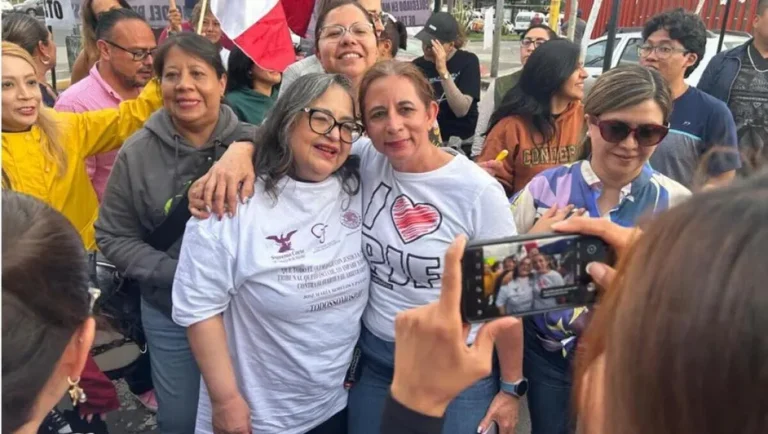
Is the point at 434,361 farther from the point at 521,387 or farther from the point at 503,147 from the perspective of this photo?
the point at 503,147

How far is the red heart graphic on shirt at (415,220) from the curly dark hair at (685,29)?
2.32 meters

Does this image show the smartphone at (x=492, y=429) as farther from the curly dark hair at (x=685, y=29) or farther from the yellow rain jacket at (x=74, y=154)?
the curly dark hair at (x=685, y=29)

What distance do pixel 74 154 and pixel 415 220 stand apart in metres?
1.56

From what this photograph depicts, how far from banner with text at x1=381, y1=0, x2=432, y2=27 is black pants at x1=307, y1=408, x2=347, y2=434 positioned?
4.60 m

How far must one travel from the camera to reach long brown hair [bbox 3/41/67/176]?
8.30 ft

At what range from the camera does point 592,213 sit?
2088 mm

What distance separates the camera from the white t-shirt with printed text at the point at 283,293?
1.88m

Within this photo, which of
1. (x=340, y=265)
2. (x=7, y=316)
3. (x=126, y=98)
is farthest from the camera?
(x=126, y=98)

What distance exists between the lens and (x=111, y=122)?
110 inches

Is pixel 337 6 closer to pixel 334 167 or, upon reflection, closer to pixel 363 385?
pixel 334 167

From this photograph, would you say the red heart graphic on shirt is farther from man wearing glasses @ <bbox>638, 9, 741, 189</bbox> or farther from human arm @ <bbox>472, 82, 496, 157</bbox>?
human arm @ <bbox>472, 82, 496, 157</bbox>

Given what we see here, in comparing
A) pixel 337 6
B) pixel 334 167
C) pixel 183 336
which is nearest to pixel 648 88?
pixel 334 167

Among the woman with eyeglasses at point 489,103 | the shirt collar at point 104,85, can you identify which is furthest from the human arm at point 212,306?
the woman with eyeglasses at point 489,103

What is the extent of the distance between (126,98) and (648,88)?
2.56m
